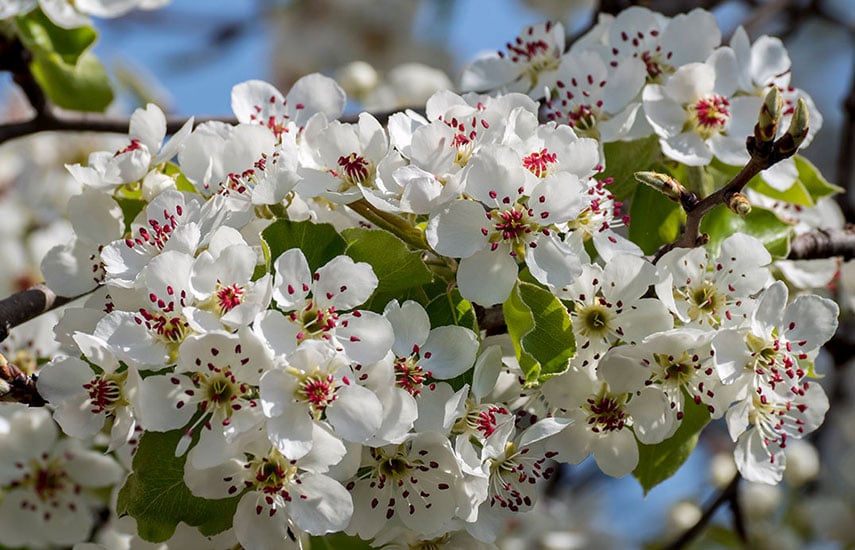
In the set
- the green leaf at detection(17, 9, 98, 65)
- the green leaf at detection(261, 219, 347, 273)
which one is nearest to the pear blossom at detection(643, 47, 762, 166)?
the green leaf at detection(261, 219, 347, 273)

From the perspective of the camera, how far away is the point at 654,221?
1.47m

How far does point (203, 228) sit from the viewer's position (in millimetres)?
1232

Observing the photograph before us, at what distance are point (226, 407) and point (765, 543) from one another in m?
Answer: 2.27

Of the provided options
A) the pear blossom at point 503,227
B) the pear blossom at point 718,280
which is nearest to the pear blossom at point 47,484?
the pear blossom at point 503,227

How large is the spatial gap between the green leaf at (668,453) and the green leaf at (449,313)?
0.32 metres

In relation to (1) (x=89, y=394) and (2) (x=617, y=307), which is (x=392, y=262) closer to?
(2) (x=617, y=307)

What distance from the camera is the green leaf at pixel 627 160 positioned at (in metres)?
1.48

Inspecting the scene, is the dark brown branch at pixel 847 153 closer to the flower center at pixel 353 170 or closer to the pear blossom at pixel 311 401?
the flower center at pixel 353 170

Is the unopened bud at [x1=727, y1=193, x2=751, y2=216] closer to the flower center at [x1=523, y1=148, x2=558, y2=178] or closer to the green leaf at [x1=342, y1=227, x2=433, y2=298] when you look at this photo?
the flower center at [x1=523, y1=148, x2=558, y2=178]

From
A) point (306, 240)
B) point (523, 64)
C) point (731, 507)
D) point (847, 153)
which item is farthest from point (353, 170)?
point (847, 153)

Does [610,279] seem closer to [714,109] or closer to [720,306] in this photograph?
[720,306]

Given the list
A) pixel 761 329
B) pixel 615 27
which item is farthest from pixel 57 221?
pixel 761 329

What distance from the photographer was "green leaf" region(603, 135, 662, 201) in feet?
4.84

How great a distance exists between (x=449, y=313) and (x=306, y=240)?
19 cm
